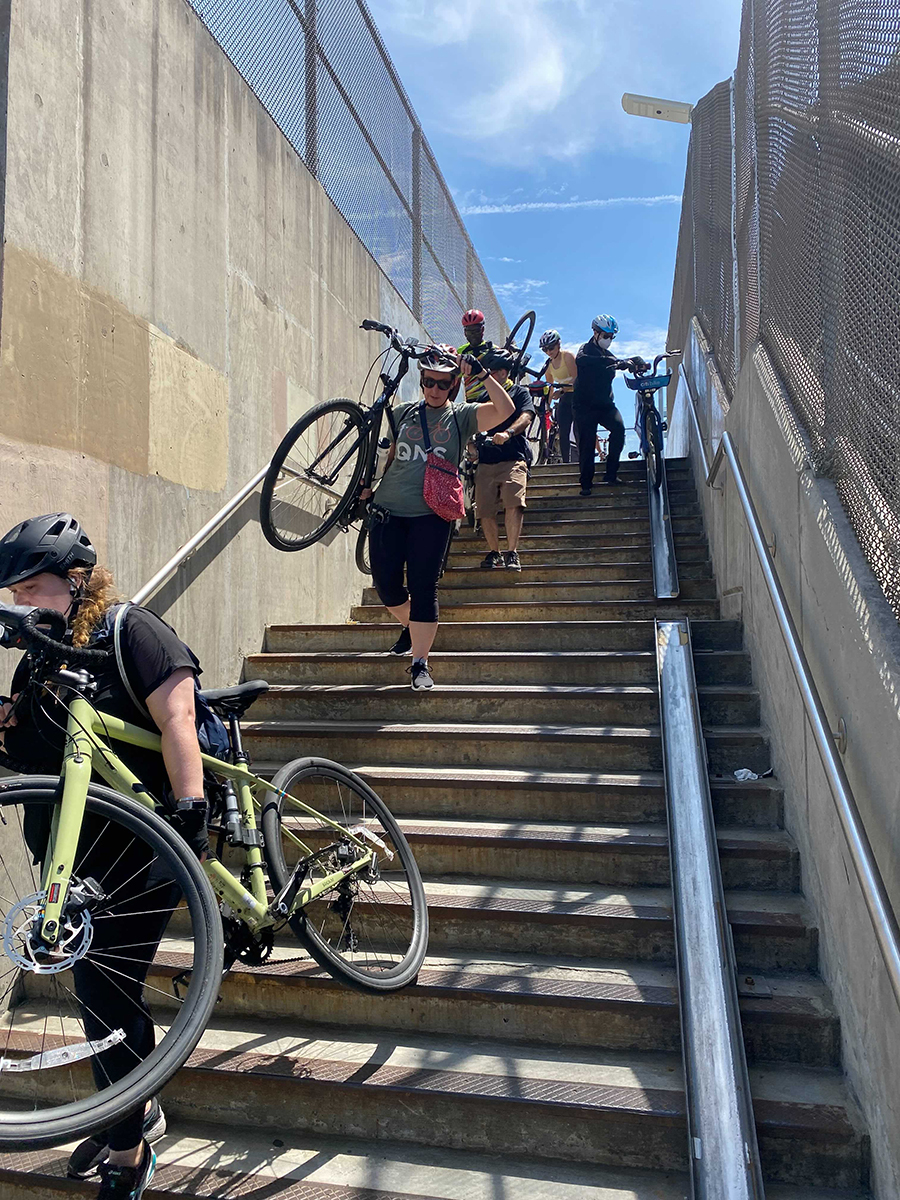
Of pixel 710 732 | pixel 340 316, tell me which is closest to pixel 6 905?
pixel 710 732

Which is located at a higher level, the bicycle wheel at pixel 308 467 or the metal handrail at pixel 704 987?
the bicycle wheel at pixel 308 467

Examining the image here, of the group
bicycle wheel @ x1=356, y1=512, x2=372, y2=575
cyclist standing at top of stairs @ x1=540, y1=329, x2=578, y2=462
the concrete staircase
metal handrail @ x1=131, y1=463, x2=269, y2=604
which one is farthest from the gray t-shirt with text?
cyclist standing at top of stairs @ x1=540, y1=329, x2=578, y2=462

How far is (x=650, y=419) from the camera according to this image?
24.6ft

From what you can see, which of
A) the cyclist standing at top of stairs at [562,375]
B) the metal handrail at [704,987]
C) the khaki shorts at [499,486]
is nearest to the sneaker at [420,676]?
the metal handrail at [704,987]

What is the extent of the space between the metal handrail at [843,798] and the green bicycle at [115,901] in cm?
137

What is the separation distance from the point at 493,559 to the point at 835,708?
11.6 feet

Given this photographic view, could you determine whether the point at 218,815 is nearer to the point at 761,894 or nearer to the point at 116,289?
the point at 761,894

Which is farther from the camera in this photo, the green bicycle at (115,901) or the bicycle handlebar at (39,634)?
the bicycle handlebar at (39,634)

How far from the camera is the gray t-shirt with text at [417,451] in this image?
4223 millimetres

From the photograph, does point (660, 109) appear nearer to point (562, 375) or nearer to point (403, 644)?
point (562, 375)

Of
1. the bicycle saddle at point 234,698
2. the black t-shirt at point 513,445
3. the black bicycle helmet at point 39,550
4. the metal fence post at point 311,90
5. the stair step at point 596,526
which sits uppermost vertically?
the metal fence post at point 311,90

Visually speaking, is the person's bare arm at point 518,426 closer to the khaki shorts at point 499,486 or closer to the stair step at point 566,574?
the khaki shorts at point 499,486

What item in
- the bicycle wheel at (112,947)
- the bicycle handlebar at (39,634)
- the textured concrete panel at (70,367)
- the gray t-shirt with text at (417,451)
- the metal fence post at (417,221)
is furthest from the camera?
the metal fence post at (417,221)

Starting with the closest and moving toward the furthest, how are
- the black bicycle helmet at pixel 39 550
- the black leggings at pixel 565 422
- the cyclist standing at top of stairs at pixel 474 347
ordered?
the black bicycle helmet at pixel 39 550, the cyclist standing at top of stairs at pixel 474 347, the black leggings at pixel 565 422
